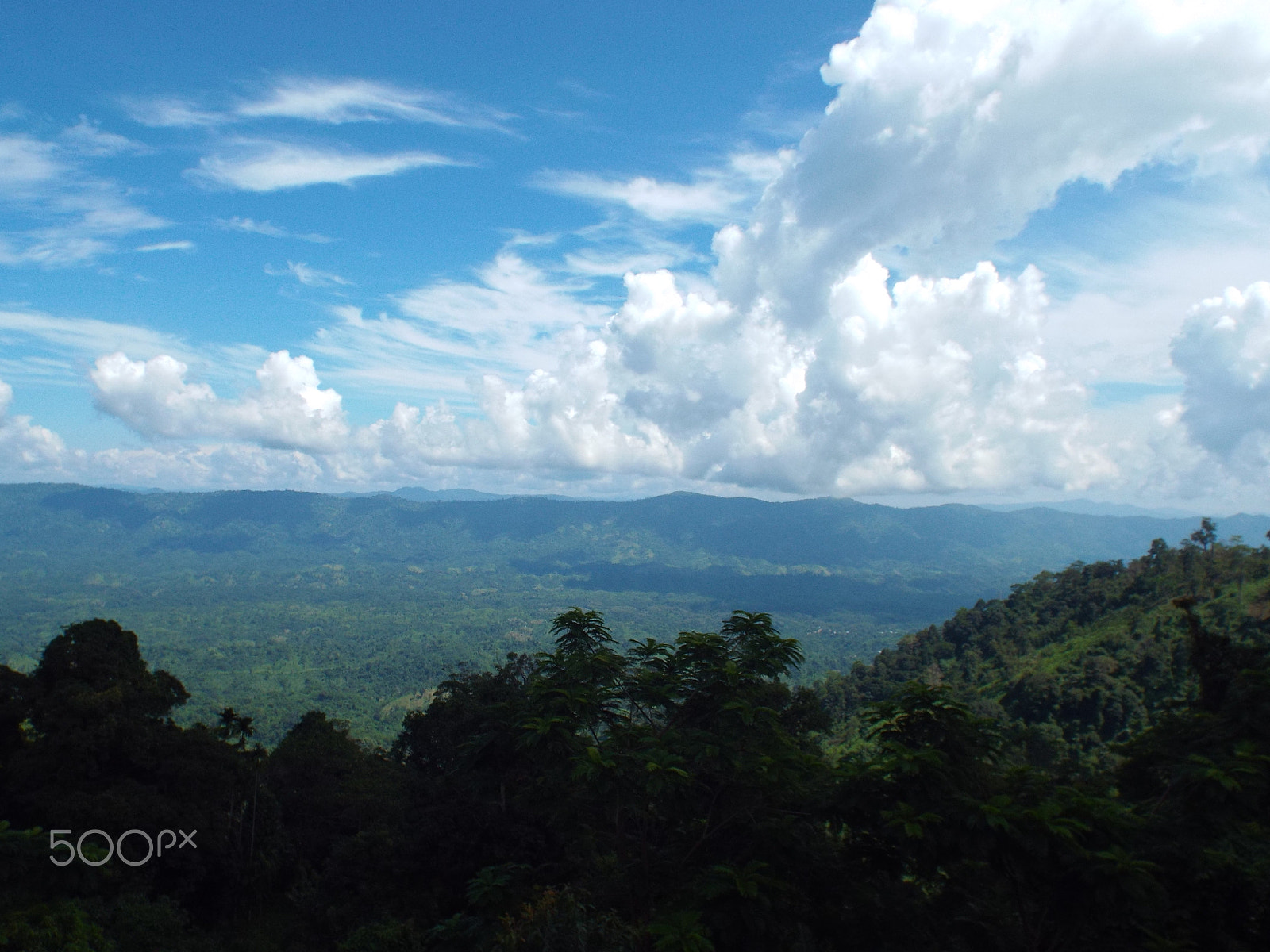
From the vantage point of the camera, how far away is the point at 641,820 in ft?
41.0

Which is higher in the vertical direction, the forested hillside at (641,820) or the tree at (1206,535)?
the tree at (1206,535)

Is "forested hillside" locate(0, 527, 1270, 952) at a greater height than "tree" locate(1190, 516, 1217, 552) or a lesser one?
lesser

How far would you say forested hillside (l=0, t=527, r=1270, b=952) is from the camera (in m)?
9.38

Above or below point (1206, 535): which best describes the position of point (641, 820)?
below

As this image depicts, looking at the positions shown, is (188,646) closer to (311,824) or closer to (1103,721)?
(311,824)

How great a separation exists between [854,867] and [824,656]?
501ft

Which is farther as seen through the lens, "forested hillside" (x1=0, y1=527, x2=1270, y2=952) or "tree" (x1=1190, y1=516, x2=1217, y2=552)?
"tree" (x1=1190, y1=516, x2=1217, y2=552)

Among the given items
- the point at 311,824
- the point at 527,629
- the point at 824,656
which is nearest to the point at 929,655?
the point at 311,824

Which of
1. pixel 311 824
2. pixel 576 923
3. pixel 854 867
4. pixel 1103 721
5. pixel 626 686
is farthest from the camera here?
pixel 1103 721

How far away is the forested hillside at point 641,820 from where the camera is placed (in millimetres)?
9375

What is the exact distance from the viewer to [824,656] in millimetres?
154250

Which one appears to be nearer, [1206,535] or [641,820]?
[641,820]

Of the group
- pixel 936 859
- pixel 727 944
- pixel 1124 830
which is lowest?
pixel 727 944

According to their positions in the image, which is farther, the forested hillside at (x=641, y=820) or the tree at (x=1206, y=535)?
the tree at (x=1206, y=535)
